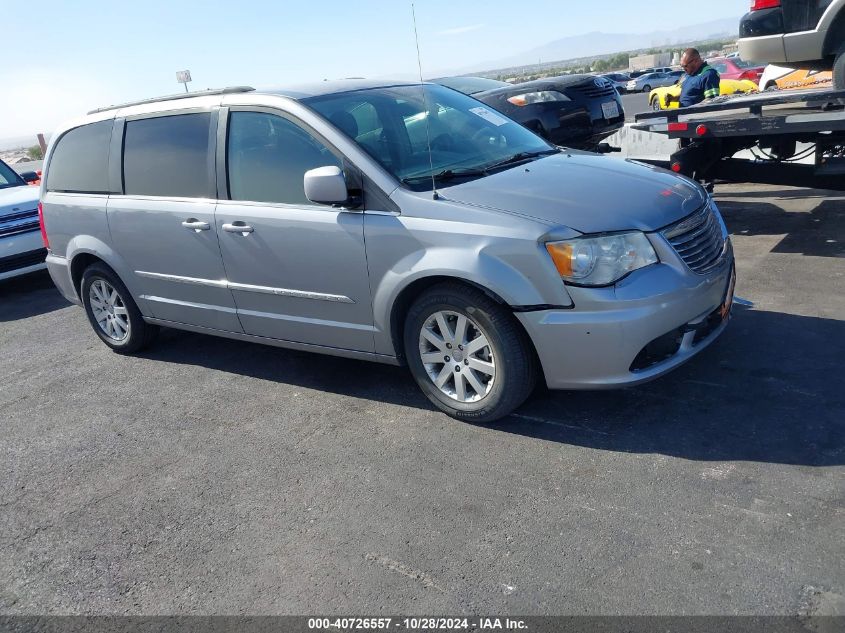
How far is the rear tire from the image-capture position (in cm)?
734

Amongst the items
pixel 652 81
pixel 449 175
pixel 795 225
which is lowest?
pixel 652 81

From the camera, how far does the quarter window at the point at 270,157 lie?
4.36 m

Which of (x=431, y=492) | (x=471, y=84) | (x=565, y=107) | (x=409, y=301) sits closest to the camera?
(x=431, y=492)

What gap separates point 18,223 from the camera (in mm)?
8695

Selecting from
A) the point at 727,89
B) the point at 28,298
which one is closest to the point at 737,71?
the point at 727,89

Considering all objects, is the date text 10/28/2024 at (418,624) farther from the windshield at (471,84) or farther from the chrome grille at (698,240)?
the windshield at (471,84)

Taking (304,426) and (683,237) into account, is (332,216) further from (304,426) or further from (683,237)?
(683,237)

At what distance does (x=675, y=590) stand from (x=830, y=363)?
220cm

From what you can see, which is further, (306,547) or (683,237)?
(683,237)

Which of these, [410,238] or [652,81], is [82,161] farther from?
[652,81]

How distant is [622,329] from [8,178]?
9.46 m

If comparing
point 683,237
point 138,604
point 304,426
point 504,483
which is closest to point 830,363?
point 683,237

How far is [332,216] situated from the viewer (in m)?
4.21

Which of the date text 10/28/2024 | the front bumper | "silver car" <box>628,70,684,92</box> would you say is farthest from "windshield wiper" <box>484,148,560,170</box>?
"silver car" <box>628,70,684,92</box>
